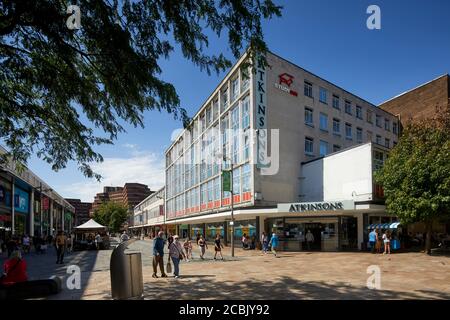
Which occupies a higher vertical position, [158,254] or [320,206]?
[320,206]

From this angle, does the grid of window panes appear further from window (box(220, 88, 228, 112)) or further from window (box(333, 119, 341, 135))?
window (box(333, 119, 341, 135))

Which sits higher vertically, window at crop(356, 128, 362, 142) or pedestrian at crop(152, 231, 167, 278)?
window at crop(356, 128, 362, 142)

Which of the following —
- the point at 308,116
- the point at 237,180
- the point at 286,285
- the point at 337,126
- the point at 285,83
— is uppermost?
the point at 285,83

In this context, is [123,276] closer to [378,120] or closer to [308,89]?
[308,89]

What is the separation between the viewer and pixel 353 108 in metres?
43.7

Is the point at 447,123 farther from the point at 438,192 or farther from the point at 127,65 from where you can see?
the point at 127,65

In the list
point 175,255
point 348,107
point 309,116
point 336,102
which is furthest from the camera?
point 348,107

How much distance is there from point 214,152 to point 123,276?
3537 cm

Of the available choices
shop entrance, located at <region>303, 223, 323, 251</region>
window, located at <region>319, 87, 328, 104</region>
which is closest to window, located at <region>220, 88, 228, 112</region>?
window, located at <region>319, 87, 328, 104</region>

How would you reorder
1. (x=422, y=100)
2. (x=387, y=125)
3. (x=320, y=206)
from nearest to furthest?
(x=320, y=206), (x=387, y=125), (x=422, y=100)

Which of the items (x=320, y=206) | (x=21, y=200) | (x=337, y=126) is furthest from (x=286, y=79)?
(x=21, y=200)

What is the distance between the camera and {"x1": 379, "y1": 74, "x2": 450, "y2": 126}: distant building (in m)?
50.5

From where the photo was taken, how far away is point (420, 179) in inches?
912

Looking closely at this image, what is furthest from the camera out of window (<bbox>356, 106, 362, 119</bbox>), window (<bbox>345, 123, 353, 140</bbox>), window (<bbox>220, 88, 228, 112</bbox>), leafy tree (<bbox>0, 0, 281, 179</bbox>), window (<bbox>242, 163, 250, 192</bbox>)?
window (<bbox>356, 106, 362, 119</bbox>)
